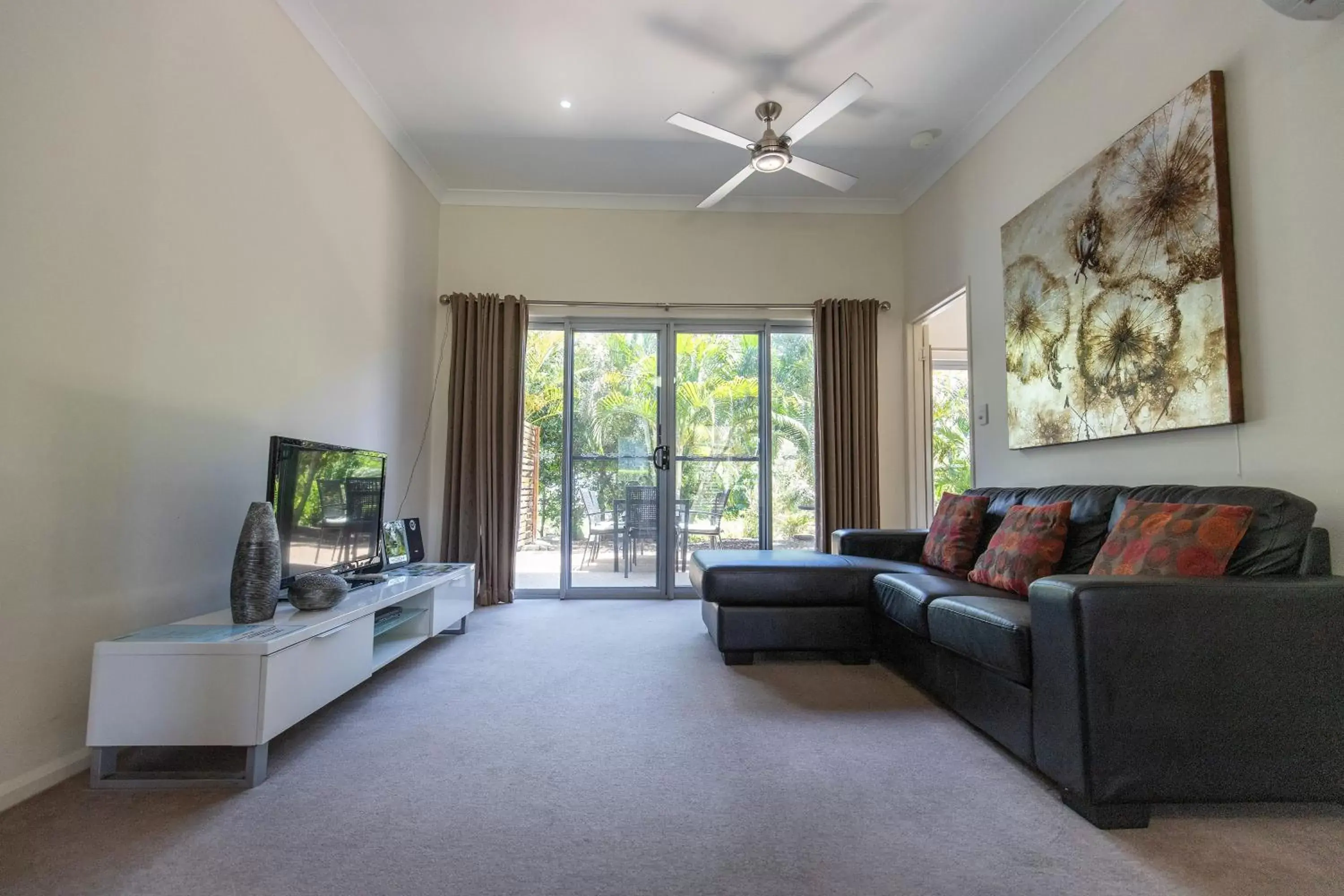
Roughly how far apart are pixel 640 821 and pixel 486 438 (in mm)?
3157

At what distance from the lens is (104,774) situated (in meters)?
1.54

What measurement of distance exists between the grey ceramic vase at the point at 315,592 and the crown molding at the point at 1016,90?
384cm

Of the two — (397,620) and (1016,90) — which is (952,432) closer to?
(1016,90)

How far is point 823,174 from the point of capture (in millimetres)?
3248

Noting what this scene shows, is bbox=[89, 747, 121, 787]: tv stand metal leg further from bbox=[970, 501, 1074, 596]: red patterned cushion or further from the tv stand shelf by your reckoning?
bbox=[970, 501, 1074, 596]: red patterned cushion

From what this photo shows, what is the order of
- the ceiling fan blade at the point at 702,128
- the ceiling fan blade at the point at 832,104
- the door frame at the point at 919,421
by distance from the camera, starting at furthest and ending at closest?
the door frame at the point at 919,421, the ceiling fan blade at the point at 702,128, the ceiling fan blade at the point at 832,104

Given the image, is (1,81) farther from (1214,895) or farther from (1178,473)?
(1178,473)

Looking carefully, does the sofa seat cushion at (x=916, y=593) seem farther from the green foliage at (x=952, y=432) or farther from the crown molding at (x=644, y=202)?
the green foliage at (x=952, y=432)

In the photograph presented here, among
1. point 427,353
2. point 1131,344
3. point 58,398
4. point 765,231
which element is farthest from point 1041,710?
point 427,353

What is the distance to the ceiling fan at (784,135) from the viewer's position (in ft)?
8.16

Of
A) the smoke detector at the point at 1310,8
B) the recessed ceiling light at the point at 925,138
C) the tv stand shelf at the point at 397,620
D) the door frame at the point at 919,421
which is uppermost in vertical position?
the recessed ceiling light at the point at 925,138

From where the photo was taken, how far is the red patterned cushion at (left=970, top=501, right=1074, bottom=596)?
7.07 ft

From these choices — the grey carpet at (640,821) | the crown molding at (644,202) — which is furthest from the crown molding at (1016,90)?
the grey carpet at (640,821)

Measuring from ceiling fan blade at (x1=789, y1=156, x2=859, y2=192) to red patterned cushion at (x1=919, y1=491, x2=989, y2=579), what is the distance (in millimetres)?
1880
